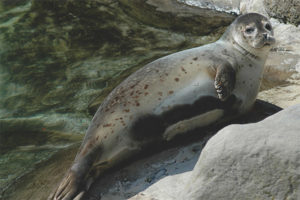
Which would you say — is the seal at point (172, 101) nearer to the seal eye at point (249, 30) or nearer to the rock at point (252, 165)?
the seal eye at point (249, 30)

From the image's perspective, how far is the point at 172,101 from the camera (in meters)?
3.78

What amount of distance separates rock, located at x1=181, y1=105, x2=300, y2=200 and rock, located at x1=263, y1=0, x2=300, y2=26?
13.0ft

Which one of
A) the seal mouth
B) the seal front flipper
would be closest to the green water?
the seal front flipper

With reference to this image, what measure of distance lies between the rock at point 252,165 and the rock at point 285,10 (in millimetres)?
3975

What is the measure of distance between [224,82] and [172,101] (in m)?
0.47

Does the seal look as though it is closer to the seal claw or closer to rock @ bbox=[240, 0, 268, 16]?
the seal claw

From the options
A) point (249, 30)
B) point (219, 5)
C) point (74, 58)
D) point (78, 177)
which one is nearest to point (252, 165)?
point (78, 177)

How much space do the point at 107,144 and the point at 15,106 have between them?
2.08m

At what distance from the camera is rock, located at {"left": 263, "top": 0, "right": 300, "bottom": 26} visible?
21.3ft

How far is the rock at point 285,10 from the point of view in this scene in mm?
6496

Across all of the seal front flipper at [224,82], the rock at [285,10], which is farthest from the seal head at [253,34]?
the rock at [285,10]

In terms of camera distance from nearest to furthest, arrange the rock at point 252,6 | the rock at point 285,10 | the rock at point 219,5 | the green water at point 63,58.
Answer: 1. the green water at point 63,58
2. the rock at point 285,10
3. the rock at point 252,6
4. the rock at point 219,5

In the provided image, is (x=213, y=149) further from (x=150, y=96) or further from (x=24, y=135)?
(x=24, y=135)

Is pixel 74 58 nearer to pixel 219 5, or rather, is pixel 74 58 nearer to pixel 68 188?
pixel 219 5
